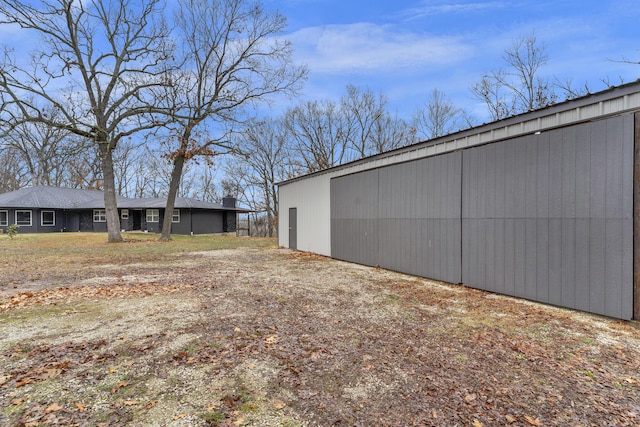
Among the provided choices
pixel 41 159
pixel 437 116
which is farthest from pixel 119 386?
pixel 41 159

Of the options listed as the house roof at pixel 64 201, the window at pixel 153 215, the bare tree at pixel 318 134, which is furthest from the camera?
the bare tree at pixel 318 134

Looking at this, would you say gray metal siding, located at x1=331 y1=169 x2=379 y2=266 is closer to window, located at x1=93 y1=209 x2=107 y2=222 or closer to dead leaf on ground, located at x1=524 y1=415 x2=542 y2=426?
dead leaf on ground, located at x1=524 y1=415 x2=542 y2=426

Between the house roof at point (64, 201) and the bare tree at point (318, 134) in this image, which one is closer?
the house roof at point (64, 201)

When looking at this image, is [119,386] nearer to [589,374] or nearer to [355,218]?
[589,374]

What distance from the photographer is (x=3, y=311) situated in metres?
4.79

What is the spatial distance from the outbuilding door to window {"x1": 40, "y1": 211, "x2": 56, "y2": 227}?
23.5 m

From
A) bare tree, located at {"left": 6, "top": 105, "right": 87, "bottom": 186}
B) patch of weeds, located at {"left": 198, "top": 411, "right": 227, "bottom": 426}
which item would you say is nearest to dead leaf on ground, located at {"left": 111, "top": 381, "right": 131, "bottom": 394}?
patch of weeds, located at {"left": 198, "top": 411, "right": 227, "bottom": 426}

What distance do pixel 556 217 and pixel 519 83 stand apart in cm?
1685

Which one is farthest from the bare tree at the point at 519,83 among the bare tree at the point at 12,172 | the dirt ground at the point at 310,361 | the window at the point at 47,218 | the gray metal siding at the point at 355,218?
the bare tree at the point at 12,172

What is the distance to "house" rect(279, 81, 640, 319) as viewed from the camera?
447 centimetres

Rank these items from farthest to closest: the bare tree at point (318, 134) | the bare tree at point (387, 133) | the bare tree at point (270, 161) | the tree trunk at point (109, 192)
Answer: the bare tree at point (270, 161) → the bare tree at point (318, 134) → the bare tree at point (387, 133) → the tree trunk at point (109, 192)

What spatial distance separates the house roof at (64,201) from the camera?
81.6ft

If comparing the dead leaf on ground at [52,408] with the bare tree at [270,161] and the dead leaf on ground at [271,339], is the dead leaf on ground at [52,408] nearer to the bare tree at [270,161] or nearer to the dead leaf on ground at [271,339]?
the dead leaf on ground at [271,339]

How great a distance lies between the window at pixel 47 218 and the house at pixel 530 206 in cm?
2873
